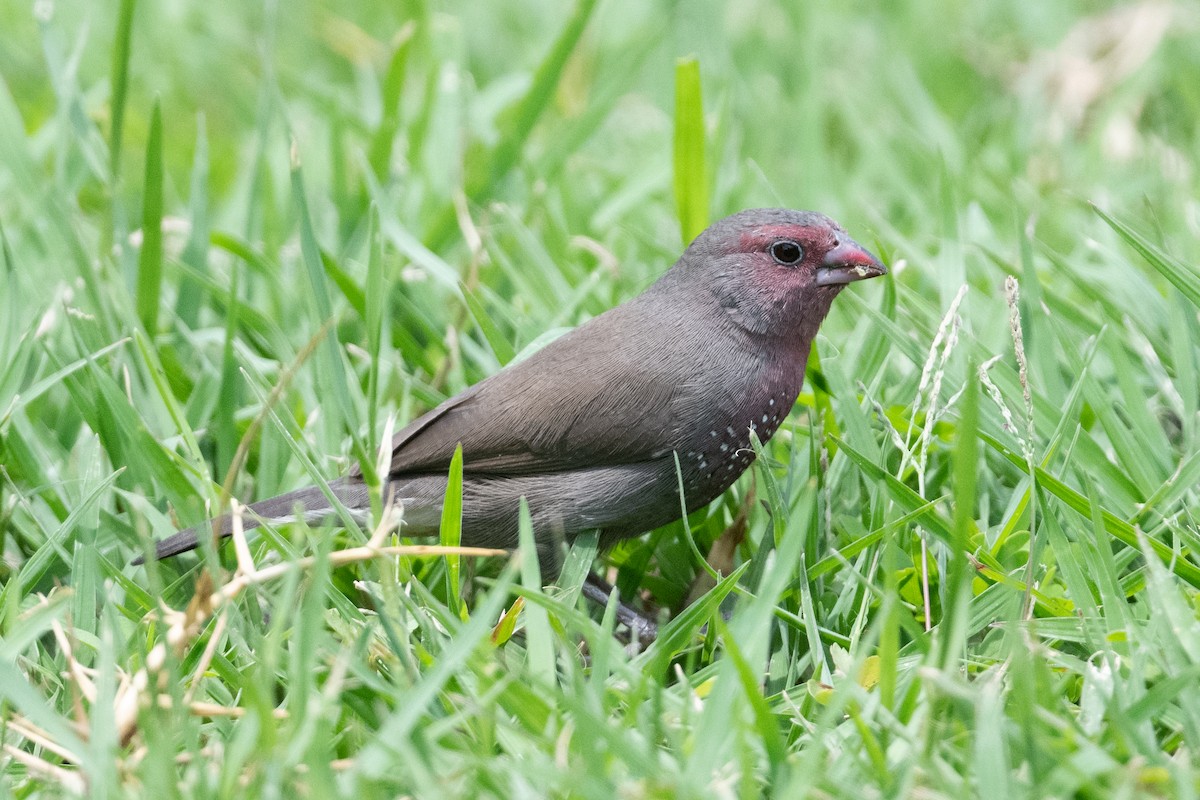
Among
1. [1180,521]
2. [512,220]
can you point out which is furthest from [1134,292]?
[512,220]

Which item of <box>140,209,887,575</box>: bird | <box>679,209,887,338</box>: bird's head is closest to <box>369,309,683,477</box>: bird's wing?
<box>140,209,887,575</box>: bird

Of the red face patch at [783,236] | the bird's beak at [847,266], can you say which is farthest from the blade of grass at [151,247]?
the bird's beak at [847,266]

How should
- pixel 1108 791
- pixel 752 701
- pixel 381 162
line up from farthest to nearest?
pixel 381 162 < pixel 752 701 < pixel 1108 791

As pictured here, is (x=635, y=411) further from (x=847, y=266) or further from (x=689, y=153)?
(x=689, y=153)

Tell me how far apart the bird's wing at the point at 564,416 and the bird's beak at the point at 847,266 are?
1.56 feet

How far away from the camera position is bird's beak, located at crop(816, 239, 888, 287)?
10.6 feet

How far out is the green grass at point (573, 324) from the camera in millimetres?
2152

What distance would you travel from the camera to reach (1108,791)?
201cm

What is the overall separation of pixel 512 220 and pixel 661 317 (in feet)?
3.39

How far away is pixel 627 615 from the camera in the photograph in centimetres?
308

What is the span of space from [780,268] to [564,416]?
27.0 inches

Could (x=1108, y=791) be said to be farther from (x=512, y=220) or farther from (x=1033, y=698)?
(x=512, y=220)

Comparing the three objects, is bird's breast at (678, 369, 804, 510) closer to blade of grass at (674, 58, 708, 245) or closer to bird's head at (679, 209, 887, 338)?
bird's head at (679, 209, 887, 338)

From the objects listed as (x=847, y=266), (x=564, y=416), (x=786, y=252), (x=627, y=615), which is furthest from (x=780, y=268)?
(x=627, y=615)
